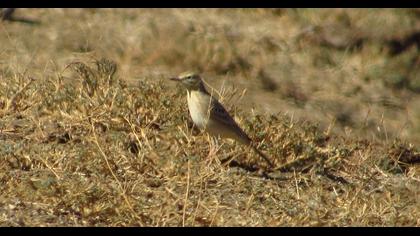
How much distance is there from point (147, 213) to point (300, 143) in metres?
1.95

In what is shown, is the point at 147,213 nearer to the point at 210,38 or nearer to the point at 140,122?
the point at 140,122

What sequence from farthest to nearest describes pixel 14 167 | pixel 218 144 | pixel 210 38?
pixel 210 38 < pixel 218 144 < pixel 14 167

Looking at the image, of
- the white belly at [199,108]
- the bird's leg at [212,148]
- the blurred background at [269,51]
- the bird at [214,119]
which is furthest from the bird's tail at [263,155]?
the blurred background at [269,51]

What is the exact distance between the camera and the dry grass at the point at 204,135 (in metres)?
7.44

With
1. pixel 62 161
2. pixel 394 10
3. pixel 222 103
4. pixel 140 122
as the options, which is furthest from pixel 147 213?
pixel 394 10

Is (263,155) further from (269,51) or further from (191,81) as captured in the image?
(269,51)

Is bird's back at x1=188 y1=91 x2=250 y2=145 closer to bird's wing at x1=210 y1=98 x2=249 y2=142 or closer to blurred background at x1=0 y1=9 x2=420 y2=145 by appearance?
bird's wing at x1=210 y1=98 x2=249 y2=142

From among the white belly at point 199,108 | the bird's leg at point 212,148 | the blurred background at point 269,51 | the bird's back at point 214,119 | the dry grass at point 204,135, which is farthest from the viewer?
the blurred background at point 269,51

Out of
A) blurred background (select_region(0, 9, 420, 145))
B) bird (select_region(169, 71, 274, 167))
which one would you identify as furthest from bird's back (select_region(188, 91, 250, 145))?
blurred background (select_region(0, 9, 420, 145))

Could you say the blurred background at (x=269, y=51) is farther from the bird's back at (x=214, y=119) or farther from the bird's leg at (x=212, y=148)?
the bird's leg at (x=212, y=148)

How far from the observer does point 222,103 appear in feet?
30.7

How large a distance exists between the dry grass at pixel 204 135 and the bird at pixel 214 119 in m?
0.12

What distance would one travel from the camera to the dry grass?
7438 millimetres

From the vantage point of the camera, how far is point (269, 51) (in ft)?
42.8
